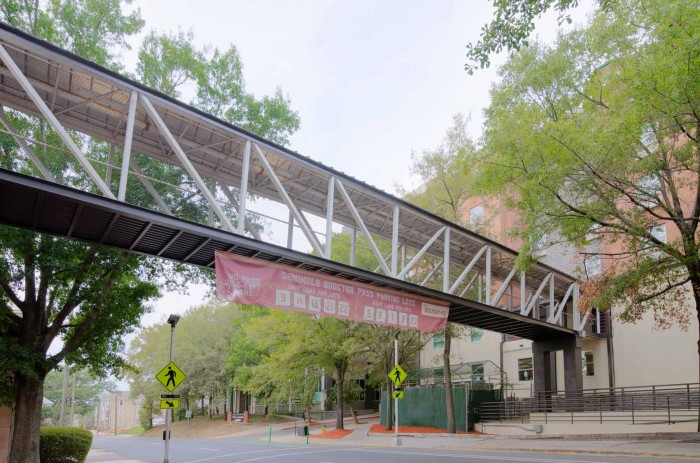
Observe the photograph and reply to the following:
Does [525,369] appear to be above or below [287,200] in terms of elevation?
below

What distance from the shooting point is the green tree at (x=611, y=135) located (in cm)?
1562

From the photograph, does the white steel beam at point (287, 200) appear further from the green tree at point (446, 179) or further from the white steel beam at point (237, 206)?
the green tree at point (446, 179)

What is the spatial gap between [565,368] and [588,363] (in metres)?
5.15

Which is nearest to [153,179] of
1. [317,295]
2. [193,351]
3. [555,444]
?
[317,295]

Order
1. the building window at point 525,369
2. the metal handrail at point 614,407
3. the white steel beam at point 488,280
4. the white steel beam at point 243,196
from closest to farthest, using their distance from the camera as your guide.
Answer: the white steel beam at point 243,196, the white steel beam at point 488,280, the metal handrail at point 614,407, the building window at point 525,369

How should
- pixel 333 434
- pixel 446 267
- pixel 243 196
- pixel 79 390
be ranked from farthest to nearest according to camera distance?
1. pixel 79 390
2. pixel 333 434
3. pixel 446 267
4. pixel 243 196

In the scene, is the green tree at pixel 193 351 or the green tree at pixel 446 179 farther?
the green tree at pixel 193 351

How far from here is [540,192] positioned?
1819cm

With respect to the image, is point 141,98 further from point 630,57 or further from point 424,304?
point 630,57

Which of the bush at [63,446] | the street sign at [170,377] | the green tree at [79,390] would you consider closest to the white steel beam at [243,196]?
the street sign at [170,377]

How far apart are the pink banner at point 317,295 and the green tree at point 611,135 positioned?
4452 mm

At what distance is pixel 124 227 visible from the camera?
13133 mm

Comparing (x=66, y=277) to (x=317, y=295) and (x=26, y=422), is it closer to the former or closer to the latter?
(x=26, y=422)

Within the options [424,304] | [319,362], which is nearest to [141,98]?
[424,304]
